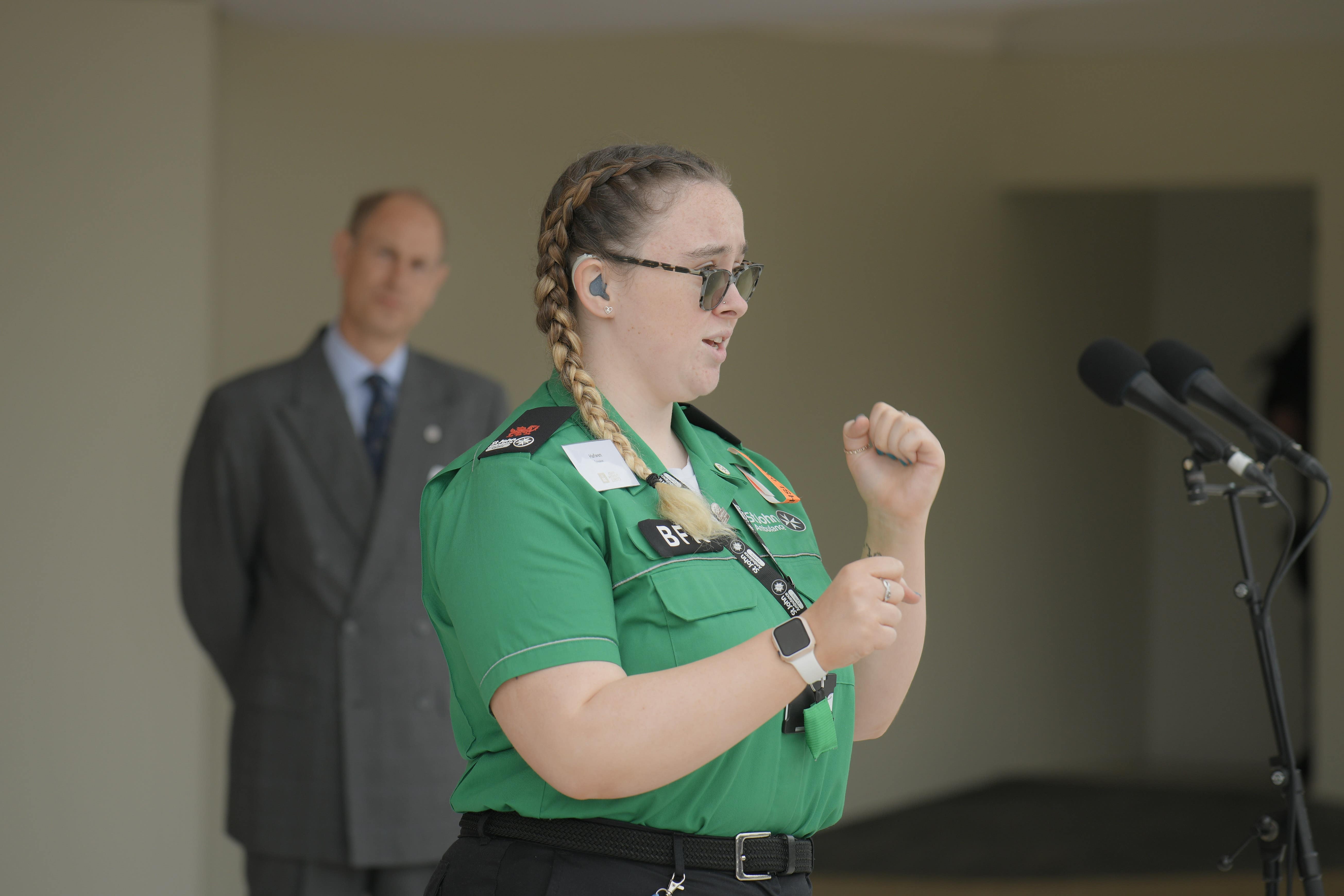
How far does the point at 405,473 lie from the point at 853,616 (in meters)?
1.73

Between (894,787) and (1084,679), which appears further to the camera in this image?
(1084,679)

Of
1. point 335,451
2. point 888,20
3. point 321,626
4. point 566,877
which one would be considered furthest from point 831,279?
point 566,877

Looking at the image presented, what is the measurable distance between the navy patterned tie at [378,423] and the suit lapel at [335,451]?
0.10 ft

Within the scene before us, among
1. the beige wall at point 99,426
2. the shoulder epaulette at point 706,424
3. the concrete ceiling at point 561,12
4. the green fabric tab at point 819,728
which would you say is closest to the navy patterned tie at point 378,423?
the beige wall at point 99,426

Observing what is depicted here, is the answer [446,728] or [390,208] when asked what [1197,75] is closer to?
[390,208]

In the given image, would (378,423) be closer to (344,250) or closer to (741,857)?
(344,250)

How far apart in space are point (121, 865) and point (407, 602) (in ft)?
4.17

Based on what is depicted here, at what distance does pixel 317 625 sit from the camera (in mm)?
2721

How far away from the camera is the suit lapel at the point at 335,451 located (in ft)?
9.09

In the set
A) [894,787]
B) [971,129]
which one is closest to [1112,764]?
[894,787]

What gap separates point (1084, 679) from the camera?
258 inches

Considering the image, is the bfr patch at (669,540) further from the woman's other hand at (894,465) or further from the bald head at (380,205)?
the bald head at (380,205)

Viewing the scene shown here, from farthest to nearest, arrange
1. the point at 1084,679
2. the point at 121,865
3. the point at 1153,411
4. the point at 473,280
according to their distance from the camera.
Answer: the point at 1084,679
the point at 473,280
the point at 121,865
the point at 1153,411

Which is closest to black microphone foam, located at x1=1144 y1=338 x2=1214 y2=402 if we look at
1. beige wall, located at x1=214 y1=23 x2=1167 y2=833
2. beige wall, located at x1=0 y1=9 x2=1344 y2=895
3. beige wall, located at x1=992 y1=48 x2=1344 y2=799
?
beige wall, located at x1=0 y1=9 x2=1344 y2=895
